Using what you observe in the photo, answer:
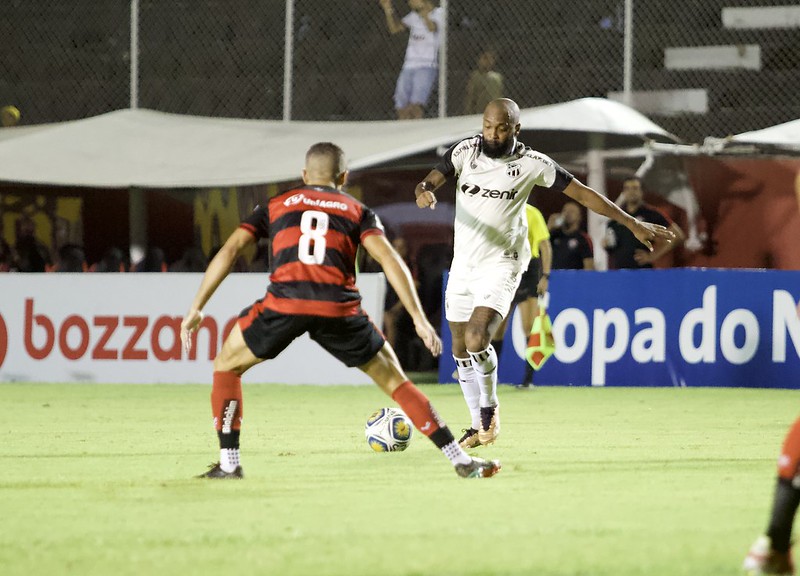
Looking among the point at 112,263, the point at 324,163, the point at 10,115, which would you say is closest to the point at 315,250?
the point at 324,163

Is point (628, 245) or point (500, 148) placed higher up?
point (500, 148)

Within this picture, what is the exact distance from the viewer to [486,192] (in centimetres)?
1022

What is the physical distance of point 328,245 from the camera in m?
7.84

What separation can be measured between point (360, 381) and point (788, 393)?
184 inches

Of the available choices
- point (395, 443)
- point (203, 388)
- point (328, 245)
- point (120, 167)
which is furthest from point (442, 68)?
point (328, 245)

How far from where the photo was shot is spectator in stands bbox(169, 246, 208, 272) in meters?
20.4

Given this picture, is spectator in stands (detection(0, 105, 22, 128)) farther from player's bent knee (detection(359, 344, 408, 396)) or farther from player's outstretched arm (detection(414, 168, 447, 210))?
player's bent knee (detection(359, 344, 408, 396))

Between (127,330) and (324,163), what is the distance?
9.86 m

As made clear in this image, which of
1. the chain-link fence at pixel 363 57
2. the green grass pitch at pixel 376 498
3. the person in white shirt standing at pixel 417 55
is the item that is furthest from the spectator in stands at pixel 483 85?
the green grass pitch at pixel 376 498

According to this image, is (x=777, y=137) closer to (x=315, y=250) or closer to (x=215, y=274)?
(x=315, y=250)

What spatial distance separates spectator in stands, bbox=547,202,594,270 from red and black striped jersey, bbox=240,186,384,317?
1046 cm

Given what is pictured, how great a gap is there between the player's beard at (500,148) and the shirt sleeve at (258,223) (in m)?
2.49

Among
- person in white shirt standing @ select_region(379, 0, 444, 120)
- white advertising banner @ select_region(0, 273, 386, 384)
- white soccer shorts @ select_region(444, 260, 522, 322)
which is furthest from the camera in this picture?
person in white shirt standing @ select_region(379, 0, 444, 120)

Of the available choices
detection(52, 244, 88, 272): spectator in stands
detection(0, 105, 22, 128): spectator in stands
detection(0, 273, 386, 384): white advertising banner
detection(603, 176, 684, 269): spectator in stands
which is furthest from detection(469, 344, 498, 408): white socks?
detection(0, 105, 22, 128): spectator in stands
